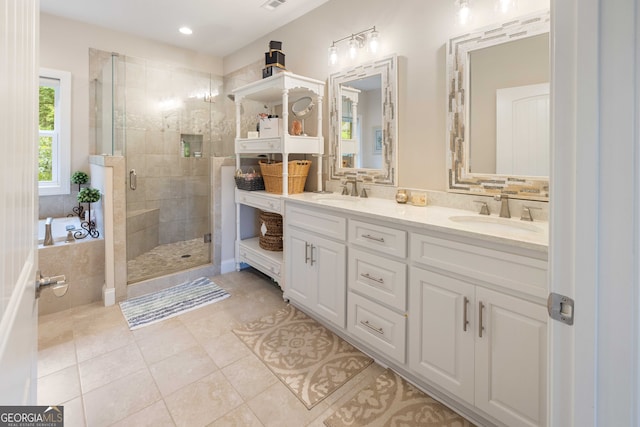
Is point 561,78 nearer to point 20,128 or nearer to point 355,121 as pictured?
point 20,128

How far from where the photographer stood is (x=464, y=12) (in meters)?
1.87

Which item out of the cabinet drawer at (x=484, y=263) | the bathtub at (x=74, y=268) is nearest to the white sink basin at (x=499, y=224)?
the cabinet drawer at (x=484, y=263)

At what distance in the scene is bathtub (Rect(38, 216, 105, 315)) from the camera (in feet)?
8.00

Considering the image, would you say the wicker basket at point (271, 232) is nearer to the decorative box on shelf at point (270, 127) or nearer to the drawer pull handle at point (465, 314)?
the decorative box on shelf at point (270, 127)

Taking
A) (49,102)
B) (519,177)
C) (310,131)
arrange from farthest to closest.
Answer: (49,102), (310,131), (519,177)

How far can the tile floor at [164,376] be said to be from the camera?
1.51 m

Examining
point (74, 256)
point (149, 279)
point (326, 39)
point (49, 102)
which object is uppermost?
point (326, 39)

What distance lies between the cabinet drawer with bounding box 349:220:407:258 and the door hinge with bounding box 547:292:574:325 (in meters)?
1.06

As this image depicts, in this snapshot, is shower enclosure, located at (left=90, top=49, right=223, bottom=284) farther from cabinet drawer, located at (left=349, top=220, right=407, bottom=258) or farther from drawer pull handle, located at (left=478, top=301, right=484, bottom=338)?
drawer pull handle, located at (left=478, top=301, right=484, bottom=338)

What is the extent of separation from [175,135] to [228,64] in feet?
4.72

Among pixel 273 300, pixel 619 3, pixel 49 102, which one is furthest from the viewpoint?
pixel 49 102

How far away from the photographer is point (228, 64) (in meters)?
4.20

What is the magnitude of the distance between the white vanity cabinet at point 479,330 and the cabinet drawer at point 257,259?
1.43 metres

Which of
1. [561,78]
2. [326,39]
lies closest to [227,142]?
[326,39]
